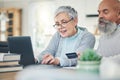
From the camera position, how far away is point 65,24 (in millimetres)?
1714

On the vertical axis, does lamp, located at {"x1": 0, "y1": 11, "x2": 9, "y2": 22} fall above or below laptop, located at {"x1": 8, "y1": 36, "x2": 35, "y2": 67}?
above

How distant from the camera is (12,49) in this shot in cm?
185

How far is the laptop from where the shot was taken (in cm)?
185

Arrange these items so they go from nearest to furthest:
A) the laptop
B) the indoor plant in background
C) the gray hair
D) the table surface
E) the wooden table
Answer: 1. the table surface
2. the indoor plant in background
3. the wooden table
4. the gray hair
5. the laptop

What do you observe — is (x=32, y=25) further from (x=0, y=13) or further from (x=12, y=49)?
(x=12, y=49)

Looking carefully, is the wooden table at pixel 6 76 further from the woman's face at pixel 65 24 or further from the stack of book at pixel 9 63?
the woman's face at pixel 65 24

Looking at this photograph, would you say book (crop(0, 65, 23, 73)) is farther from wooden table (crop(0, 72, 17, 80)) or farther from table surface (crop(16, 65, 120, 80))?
table surface (crop(16, 65, 120, 80))

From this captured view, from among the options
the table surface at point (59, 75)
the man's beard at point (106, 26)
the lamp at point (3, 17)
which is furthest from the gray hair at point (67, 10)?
the lamp at point (3, 17)

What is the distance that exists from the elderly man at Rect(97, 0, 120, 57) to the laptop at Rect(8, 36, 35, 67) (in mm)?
541

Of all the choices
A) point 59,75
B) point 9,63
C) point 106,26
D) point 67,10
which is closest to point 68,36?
point 67,10

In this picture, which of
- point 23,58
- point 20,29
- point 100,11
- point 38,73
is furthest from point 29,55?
point 20,29

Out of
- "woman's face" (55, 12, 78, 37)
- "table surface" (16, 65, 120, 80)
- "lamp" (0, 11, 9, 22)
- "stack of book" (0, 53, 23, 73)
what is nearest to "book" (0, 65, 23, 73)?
"stack of book" (0, 53, 23, 73)

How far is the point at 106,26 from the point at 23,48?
715 millimetres

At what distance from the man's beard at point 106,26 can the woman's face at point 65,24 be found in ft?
0.81
